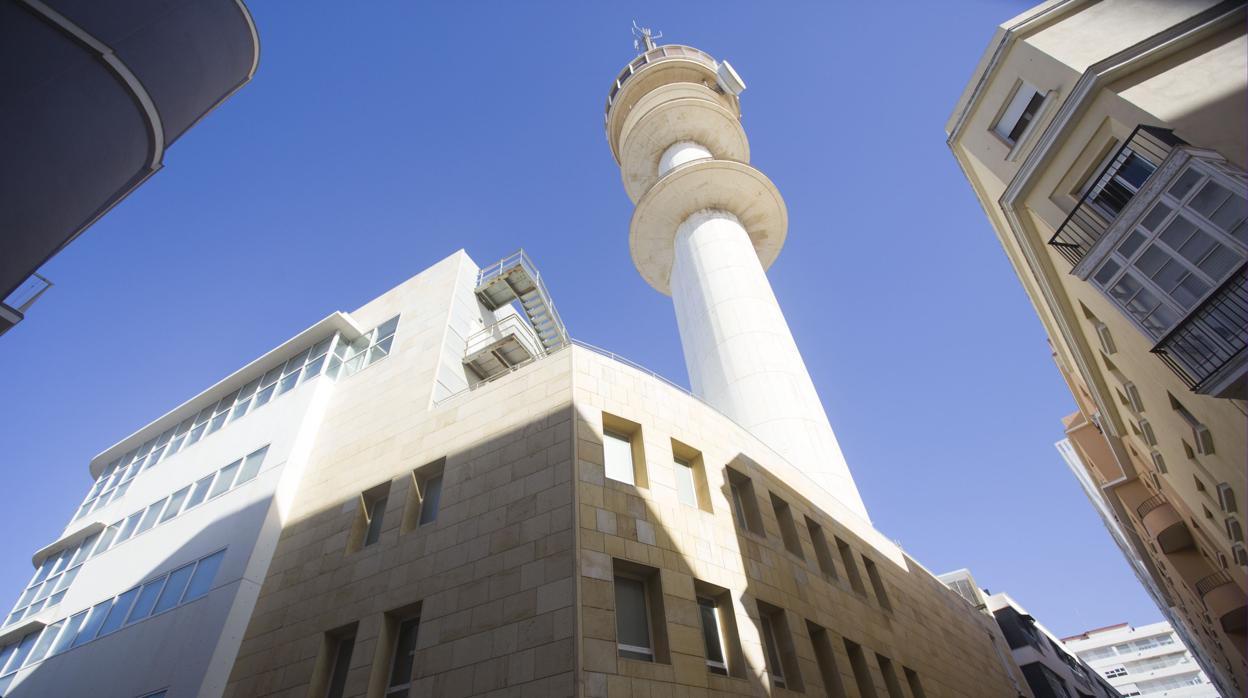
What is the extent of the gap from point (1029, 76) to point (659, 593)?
53.8 feet

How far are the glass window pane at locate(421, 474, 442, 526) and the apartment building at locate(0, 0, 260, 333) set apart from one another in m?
8.66

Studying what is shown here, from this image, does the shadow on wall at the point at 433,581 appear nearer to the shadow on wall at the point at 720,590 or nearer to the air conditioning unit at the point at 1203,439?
the shadow on wall at the point at 720,590

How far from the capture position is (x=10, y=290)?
33.7 ft

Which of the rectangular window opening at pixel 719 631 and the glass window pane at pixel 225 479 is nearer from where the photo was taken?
the rectangular window opening at pixel 719 631

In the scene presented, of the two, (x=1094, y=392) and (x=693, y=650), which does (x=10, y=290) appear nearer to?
(x=693, y=650)

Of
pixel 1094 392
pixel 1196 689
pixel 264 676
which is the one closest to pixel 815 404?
pixel 1094 392

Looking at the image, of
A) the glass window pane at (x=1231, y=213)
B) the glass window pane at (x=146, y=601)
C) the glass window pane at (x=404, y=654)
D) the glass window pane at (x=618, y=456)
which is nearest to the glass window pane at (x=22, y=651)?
the glass window pane at (x=146, y=601)

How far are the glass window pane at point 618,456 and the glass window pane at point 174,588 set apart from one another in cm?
1402

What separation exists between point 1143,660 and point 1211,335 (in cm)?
11409

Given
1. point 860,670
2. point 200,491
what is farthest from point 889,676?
point 200,491

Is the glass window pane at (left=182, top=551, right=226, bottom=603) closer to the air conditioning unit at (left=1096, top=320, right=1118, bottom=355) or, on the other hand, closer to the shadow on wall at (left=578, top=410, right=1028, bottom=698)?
the shadow on wall at (left=578, top=410, right=1028, bottom=698)

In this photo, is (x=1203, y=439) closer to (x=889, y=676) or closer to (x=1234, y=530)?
(x=1234, y=530)

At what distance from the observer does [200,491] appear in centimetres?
2155

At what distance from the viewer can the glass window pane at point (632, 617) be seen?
11.3m
